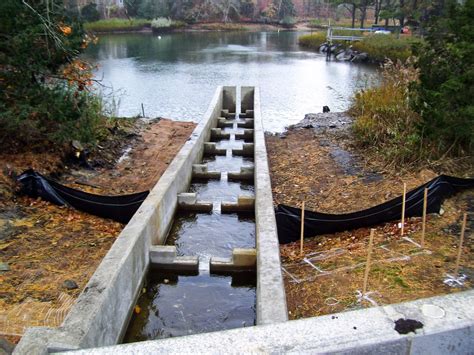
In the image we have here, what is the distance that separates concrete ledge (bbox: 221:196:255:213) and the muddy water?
98 mm

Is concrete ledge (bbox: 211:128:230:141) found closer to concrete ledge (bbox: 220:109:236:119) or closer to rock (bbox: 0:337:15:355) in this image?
concrete ledge (bbox: 220:109:236:119)

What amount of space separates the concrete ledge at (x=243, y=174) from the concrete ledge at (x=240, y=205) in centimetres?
153

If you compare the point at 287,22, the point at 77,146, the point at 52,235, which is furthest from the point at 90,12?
the point at 52,235

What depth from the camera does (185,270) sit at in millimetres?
5477

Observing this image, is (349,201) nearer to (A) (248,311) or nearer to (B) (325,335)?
(A) (248,311)

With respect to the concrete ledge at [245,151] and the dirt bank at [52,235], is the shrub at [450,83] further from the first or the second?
the dirt bank at [52,235]

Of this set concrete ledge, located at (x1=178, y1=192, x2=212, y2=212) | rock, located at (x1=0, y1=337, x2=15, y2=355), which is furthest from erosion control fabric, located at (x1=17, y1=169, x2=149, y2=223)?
rock, located at (x1=0, y1=337, x2=15, y2=355)

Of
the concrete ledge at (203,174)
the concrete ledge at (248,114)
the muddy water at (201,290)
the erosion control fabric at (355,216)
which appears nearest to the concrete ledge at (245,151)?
the concrete ledge at (203,174)

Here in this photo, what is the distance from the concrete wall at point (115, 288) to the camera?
Result: 3.06 meters

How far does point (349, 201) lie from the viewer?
7012 mm

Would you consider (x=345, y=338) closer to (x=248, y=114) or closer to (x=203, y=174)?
(x=203, y=174)

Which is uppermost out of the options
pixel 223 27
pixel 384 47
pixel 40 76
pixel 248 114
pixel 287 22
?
pixel 287 22

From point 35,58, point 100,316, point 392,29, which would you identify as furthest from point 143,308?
point 392,29

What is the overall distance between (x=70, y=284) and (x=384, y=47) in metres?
30.0
